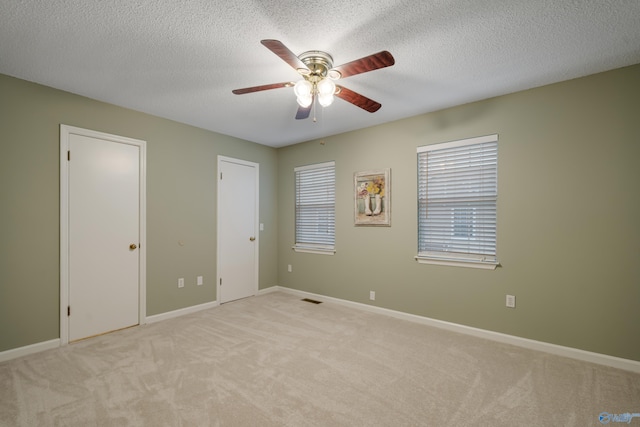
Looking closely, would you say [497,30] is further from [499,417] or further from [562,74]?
[499,417]

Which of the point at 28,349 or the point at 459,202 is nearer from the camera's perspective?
the point at 28,349

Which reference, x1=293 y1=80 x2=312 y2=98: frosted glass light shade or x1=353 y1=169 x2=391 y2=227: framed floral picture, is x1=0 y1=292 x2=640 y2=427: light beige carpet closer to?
x1=353 y1=169 x2=391 y2=227: framed floral picture

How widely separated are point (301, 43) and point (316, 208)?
287 centimetres

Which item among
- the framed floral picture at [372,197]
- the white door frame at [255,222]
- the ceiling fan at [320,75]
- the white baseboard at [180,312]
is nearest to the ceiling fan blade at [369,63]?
the ceiling fan at [320,75]

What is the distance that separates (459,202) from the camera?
3.36 metres

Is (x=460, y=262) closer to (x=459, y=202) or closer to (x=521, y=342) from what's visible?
(x=459, y=202)

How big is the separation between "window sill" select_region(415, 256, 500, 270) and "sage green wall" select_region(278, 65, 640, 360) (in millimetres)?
58

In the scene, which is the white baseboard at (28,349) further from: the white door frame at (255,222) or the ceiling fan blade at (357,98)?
the ceiling fan blade at (357,98)

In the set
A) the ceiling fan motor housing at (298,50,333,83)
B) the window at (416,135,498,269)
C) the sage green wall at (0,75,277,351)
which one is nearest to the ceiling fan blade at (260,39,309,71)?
the ceiling fan motor housing at (298,50,333,83)

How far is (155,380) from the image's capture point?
91.4 inches

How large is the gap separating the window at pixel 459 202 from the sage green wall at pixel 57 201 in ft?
9.56

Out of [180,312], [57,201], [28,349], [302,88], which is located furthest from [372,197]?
[28,349]

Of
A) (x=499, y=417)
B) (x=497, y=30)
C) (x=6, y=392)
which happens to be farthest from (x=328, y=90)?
(x=6, y=392)

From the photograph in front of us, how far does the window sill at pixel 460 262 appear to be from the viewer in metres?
3.12
